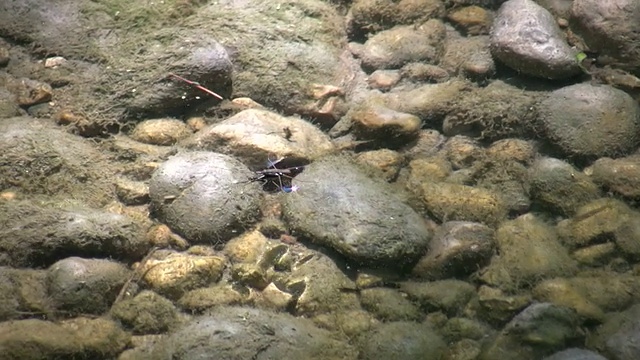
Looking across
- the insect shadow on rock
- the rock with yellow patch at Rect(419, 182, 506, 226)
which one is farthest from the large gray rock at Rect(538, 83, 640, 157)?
the insect shadow on rock

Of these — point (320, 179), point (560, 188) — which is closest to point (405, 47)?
point (320, 179)

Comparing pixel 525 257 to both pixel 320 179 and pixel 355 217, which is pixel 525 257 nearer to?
pixel 355 217

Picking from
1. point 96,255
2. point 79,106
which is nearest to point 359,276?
point 96,255

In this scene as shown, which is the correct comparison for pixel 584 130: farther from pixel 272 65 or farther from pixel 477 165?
pixel 272 65

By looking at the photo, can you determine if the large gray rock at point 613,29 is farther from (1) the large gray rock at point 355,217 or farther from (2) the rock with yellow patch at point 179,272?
(2) the rock with yellow patch at point 179,272

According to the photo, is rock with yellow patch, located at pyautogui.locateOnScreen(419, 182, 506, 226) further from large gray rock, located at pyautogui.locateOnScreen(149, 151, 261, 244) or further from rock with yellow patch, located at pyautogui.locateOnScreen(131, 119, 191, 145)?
rock with yellow patch, located at pyautogui.locateOnScreen(131, 119, 191, 145)

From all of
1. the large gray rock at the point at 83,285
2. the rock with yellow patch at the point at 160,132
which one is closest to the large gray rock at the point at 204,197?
the rock with yellow patch at the point at 160,132
